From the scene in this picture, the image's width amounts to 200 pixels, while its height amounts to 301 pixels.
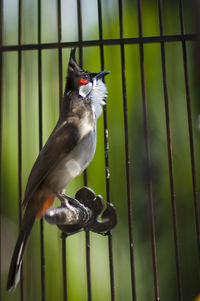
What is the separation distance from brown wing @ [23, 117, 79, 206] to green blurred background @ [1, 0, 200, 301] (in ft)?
3.78

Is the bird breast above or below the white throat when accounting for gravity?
below

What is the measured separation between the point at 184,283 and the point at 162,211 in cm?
49

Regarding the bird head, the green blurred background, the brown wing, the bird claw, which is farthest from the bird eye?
the green blurred background

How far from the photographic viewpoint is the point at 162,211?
117 inches

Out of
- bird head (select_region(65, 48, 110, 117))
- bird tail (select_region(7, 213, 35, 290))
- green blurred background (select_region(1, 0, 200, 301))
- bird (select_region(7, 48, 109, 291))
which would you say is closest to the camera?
bird tail (select_region(7, 213, 35, 290))

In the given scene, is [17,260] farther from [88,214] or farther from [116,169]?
[116,169]

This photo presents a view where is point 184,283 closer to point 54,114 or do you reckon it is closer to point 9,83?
point 54,114

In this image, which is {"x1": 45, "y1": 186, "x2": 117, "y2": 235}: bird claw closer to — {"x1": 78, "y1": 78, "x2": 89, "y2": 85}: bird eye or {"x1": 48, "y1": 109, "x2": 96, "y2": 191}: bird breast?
{"x1": 48, "y1": 109, "x2": 96, "y2": 191}: bird breast

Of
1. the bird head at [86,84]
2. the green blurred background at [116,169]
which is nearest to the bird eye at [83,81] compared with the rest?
the bird head at [86,84]

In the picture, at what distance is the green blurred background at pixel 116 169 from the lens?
2836mm

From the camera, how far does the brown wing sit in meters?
1.60

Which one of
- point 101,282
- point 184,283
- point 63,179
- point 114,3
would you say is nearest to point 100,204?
point 63,179

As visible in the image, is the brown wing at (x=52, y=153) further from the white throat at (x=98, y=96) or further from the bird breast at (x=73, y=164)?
the white throat at (x=98, y=96)

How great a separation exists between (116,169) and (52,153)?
1443 mm
